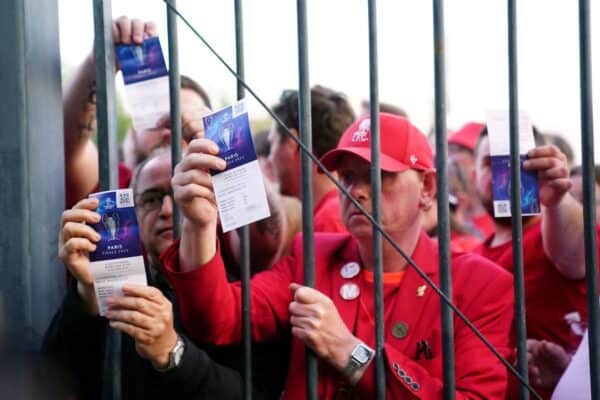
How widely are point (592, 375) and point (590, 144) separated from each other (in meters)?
0.49

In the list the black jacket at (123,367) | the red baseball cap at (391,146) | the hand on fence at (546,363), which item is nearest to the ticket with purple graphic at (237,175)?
the black jacket at (123,367)

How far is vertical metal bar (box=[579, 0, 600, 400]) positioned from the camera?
7.33 feet

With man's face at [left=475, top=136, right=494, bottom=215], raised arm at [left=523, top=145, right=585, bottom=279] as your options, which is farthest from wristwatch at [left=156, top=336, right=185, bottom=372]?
man's face at [left=475, top=136, right=494, bottom=215]

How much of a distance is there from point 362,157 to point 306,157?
0.55 metres

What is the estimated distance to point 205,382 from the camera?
2371 millimetres

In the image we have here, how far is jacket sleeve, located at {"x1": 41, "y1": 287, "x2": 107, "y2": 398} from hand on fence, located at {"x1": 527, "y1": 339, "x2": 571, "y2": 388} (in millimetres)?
1335

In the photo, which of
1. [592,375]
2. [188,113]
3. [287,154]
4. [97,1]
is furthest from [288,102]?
[592,375]

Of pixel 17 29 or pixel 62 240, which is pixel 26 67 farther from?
pixel 62 240

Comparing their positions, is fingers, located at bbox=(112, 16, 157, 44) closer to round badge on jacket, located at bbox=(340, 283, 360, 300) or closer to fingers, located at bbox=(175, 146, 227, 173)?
fingers, located at bbox=(175, 146, 227, 173)

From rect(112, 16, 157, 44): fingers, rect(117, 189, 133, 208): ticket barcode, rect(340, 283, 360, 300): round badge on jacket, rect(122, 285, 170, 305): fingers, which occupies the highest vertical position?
rect(112, 16, 157, 44): fingers

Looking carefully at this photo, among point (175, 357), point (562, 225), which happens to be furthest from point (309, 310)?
point (562, 225)

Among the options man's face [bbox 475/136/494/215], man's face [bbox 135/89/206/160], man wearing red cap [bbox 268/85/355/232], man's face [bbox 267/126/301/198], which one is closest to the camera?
man's face [bbox 135/89/206/160]

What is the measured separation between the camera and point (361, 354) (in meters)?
2.34

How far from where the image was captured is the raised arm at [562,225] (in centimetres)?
272
